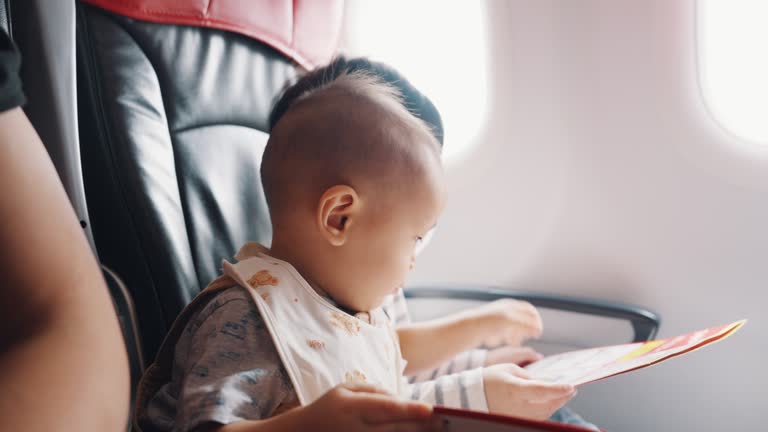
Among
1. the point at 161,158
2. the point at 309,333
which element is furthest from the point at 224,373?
the point at 161,158

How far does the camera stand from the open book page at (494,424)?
0.49 metres

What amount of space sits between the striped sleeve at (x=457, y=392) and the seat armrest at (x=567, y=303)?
461 mm

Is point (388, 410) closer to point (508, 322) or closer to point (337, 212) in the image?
point (337, 212)

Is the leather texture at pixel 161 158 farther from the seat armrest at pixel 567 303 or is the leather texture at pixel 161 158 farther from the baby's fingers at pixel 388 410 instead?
the seat armrest at pixel 567 303

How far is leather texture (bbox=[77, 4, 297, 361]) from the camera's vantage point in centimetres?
87

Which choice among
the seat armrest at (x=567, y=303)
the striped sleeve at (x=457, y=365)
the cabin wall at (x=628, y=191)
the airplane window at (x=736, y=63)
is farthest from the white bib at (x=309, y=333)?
the airplane window at (x=736, y=63)

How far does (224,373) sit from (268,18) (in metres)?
0.65

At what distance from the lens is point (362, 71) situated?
102 centimetres

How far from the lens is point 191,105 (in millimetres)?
973

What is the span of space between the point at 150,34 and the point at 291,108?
0.24 metres

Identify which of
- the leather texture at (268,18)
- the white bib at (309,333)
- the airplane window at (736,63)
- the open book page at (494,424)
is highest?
the airplane window at (736,63)

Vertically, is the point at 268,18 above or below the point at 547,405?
above

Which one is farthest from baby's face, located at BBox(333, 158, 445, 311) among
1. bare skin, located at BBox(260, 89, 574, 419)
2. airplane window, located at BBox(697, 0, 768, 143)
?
airplane window, located at BBox(697, 0, 768, 143)

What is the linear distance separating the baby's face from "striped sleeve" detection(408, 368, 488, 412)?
19cm
